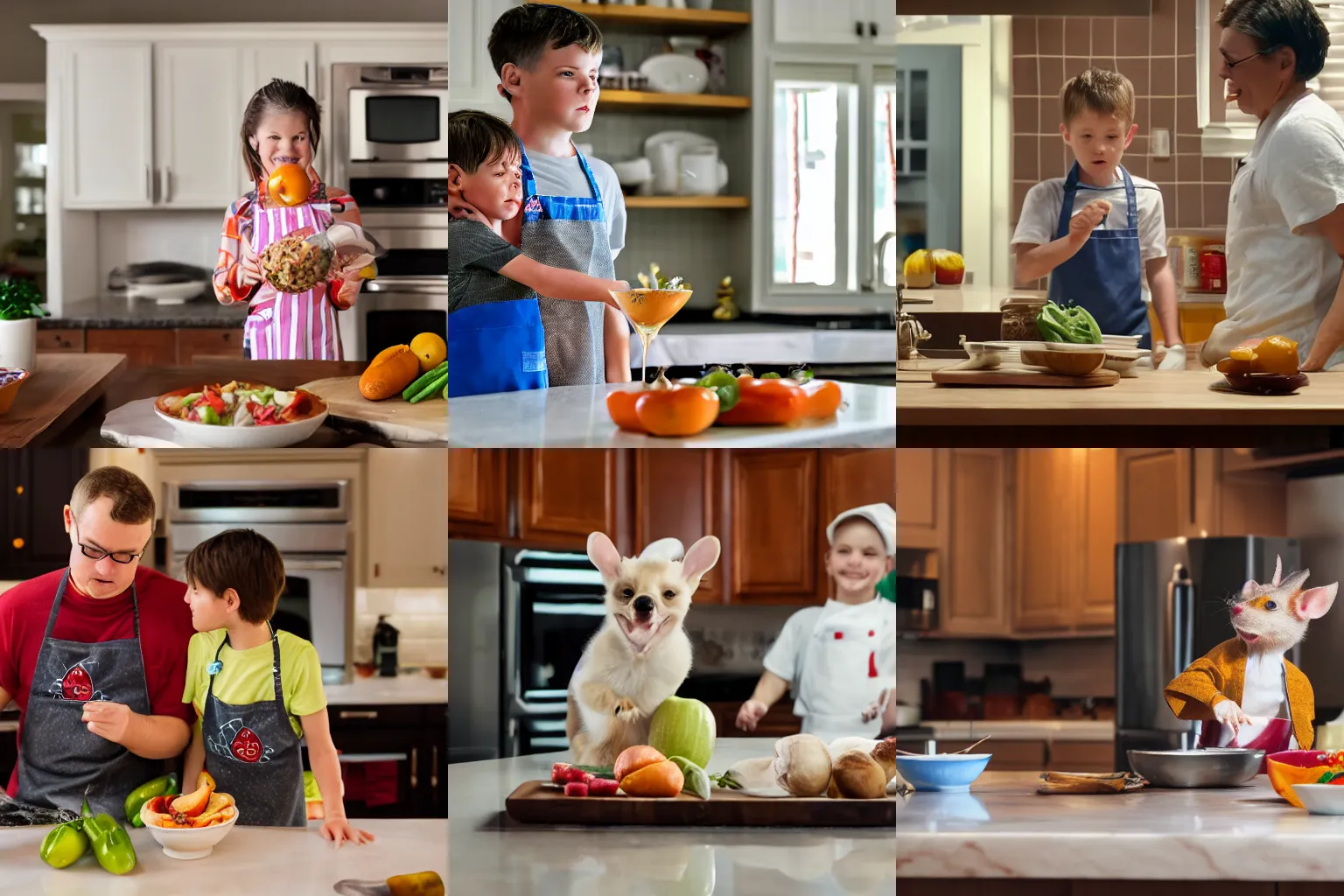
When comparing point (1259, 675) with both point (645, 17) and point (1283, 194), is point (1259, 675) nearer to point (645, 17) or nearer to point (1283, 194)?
point (1283, 194)

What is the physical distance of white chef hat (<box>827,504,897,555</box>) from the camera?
1537 mm

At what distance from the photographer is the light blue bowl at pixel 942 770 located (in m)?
1.78

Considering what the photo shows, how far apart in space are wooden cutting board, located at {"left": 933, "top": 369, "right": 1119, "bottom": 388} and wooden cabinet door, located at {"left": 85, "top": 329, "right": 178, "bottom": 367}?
1.03m

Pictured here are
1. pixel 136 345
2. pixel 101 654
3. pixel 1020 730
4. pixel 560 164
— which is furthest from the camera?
pixel 1020 730

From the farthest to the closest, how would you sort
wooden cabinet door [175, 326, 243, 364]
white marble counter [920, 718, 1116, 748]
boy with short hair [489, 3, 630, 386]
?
white marble counter [920, 718, 1116, 748] → wooden cabinet door [175, 326, 243, 364] → boy with short hair [489, 3, 630, 386]

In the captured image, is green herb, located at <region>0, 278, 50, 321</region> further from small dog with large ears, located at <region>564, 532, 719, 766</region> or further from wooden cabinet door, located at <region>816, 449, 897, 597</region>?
wooden cabinet door, located at <region>816, 449, 897, 597</region>

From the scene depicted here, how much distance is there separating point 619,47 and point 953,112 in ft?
1.46

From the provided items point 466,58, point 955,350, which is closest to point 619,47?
point 466,58

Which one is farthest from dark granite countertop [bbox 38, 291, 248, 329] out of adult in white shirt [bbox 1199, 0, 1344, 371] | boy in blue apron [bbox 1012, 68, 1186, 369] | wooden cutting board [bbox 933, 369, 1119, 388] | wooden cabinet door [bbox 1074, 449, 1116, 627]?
adult in white shirt [bbox 1199, 0, 1344, 371]

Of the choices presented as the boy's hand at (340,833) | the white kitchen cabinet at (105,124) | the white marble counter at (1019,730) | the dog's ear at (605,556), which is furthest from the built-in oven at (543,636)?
the white kitchen cabinet at (105,124)

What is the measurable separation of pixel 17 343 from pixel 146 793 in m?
0.56

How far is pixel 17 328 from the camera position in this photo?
1553mm

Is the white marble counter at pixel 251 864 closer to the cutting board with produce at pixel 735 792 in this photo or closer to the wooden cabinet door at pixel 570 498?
the cutting board with produce at pixel 735 792

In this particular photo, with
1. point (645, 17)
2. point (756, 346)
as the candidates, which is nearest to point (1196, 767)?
point (756, 346)
